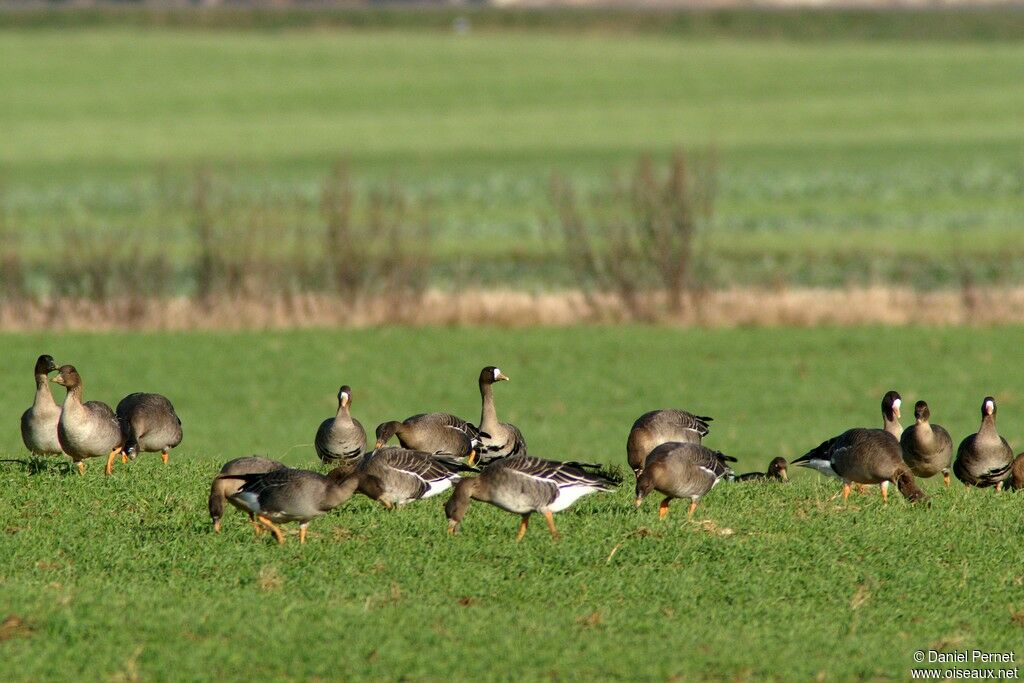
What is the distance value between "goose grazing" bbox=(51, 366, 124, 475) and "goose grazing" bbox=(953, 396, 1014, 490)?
1023 centimetres

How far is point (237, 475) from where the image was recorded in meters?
14.1

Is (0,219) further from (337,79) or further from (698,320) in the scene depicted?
(337,79)


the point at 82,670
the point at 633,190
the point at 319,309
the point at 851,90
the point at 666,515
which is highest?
the point at 851,90

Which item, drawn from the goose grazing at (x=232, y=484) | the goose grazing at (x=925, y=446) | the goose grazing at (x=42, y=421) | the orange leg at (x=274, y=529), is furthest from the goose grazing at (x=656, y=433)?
the goose grazing at (x=42, y=421)

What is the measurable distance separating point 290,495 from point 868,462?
6409 millimetres

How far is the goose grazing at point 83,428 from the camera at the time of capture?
15883 millimetres

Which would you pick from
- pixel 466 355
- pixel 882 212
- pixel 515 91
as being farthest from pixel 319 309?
pixel 515 91

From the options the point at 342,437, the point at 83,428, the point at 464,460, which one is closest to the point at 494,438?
the point at 464,460

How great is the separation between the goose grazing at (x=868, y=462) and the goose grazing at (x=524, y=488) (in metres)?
3.26

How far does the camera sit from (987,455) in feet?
56.3

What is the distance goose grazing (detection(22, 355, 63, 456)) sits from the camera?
54.7ft

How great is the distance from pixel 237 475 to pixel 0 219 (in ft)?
126

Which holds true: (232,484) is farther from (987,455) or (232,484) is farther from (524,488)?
(987,455)

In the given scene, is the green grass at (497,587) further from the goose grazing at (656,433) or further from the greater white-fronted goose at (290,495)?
the goose grazing at (656,433)
